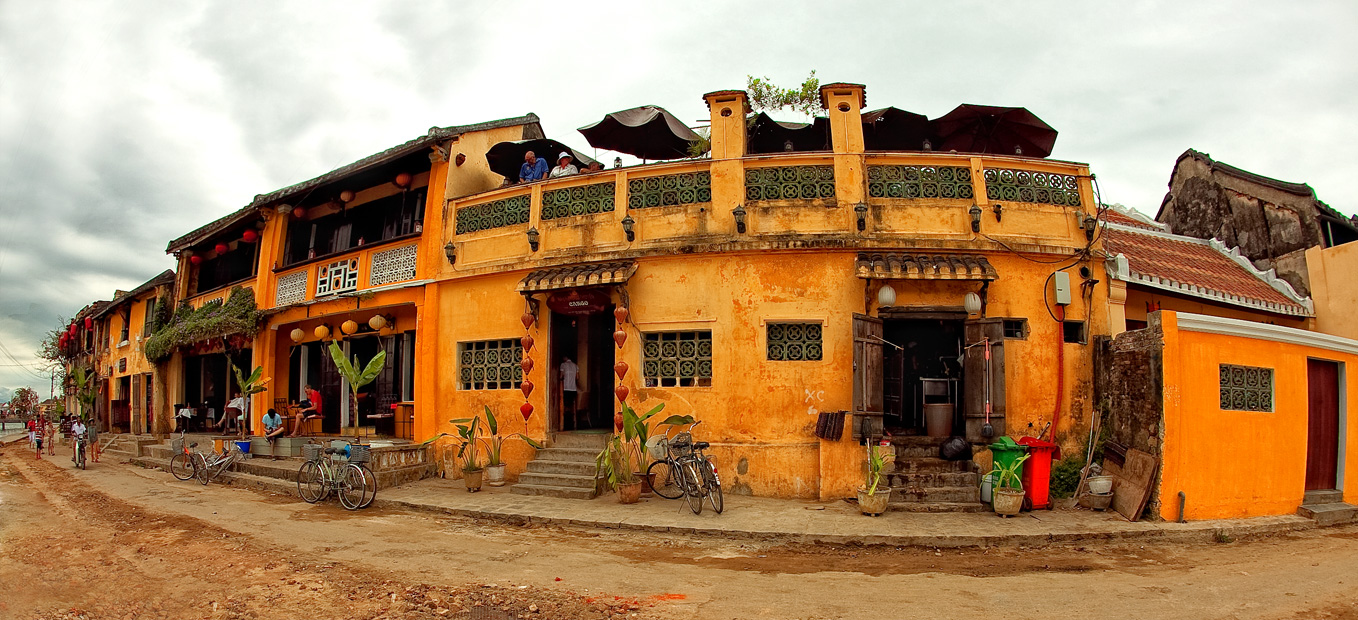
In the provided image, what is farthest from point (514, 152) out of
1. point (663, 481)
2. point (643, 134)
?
point (663, 481)

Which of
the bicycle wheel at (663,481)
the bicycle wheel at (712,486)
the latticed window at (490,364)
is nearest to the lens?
the bicycle wheel at (712,486)

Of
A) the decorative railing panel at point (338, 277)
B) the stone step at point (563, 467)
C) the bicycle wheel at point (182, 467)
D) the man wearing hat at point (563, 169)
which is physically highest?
the man wearing hat at point (563, 169)

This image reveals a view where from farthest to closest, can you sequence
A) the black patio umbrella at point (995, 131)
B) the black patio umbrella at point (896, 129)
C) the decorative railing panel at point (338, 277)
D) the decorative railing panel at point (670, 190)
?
1. the decorative railing panel at point (338, 277)
2. the black patio umbrella at point (896, 129)
3. the black patio umbrella at point (995, 131)
4. the decorative railing panel at point (670, 190)

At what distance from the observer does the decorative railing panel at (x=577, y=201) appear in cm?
1194

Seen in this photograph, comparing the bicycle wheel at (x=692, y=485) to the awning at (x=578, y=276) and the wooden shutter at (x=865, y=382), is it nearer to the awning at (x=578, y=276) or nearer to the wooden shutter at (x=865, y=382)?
the wooden shutter at (x=865, y=382)

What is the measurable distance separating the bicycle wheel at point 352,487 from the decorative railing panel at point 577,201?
5083mm

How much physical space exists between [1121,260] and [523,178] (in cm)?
1041

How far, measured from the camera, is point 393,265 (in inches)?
563

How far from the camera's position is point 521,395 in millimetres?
12289

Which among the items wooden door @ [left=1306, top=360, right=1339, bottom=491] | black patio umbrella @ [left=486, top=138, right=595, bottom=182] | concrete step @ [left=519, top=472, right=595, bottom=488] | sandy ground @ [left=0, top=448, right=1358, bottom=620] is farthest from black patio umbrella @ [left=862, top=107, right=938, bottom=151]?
sandy ground @ [left=0, top=448, right=1358, bottom=620]

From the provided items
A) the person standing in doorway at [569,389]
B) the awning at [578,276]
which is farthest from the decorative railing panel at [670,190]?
the person standing in doorway at [569,389]

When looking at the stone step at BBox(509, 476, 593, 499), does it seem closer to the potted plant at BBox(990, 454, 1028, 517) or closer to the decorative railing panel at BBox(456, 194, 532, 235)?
the decorative railing panel at BBox(456, 194, 532, 235)

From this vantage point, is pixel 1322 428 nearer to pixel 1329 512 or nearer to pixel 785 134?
pixel 1329 512

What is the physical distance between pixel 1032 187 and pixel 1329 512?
5.77 meters
